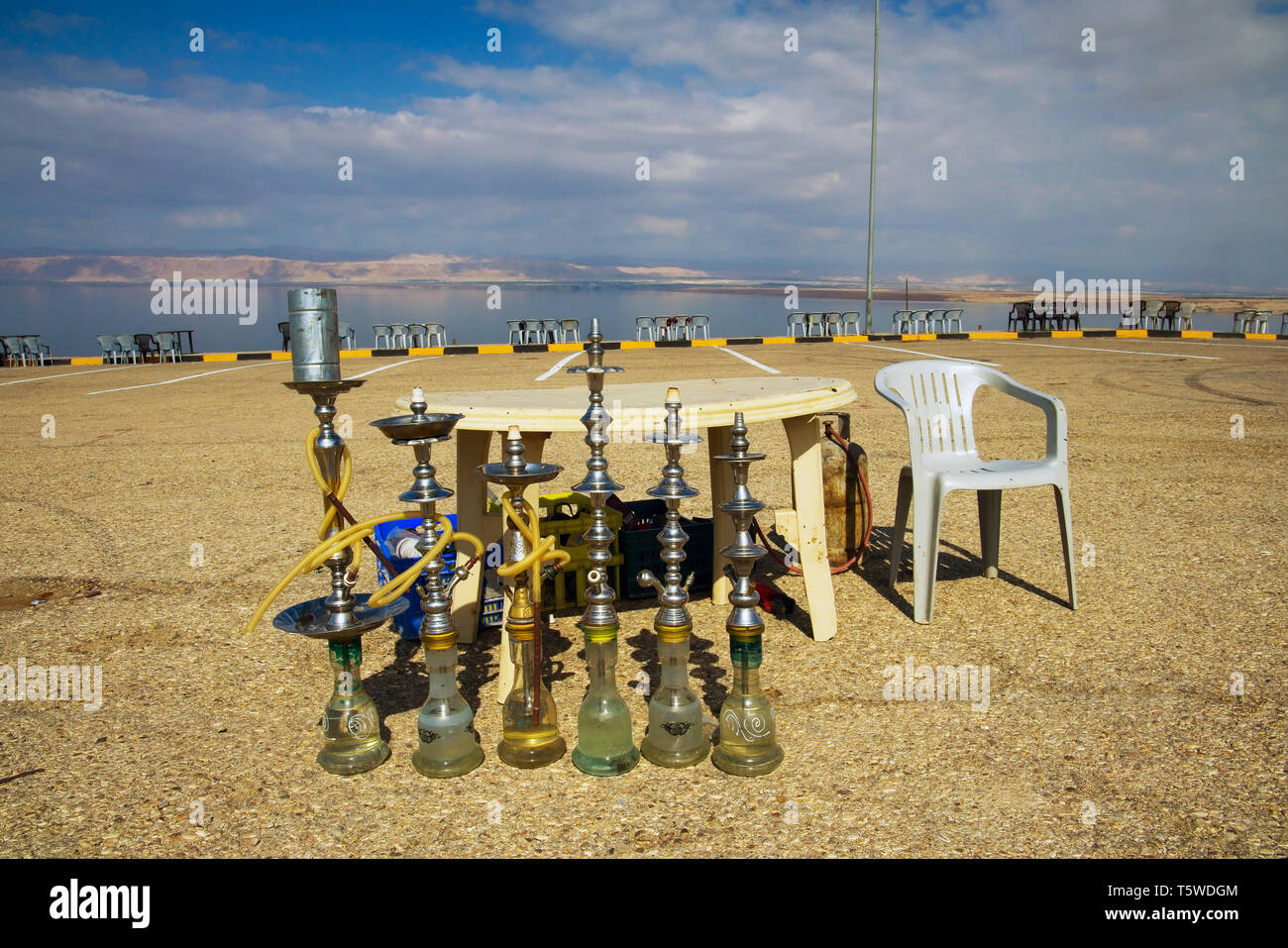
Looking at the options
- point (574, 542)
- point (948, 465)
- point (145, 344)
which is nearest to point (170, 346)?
point (145, 344)

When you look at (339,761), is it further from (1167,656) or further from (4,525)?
(4,525)

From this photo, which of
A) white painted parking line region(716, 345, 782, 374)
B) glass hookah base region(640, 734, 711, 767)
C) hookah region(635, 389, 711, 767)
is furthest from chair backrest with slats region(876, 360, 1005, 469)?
white painted parking line region(716, 345, 782, 374)

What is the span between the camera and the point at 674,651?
117 inches

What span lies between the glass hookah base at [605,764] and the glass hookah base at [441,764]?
34cm

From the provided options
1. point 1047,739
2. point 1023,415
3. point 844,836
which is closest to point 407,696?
point 844,836

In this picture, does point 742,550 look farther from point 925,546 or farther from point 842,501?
point 842,501

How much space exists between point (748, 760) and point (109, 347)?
24155 mm

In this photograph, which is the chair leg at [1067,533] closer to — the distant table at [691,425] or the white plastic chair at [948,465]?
the white plastic chair at [948,465]

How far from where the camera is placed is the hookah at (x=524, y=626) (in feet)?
9.83

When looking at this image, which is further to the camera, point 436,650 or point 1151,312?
point 1151,312

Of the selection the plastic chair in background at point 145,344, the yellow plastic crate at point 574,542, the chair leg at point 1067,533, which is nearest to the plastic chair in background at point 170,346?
the plastic chair in background at point 145,344

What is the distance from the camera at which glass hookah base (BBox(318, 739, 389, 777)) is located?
9.64 feet

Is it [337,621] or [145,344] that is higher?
[145,344]

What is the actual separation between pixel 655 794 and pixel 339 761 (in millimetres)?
996
